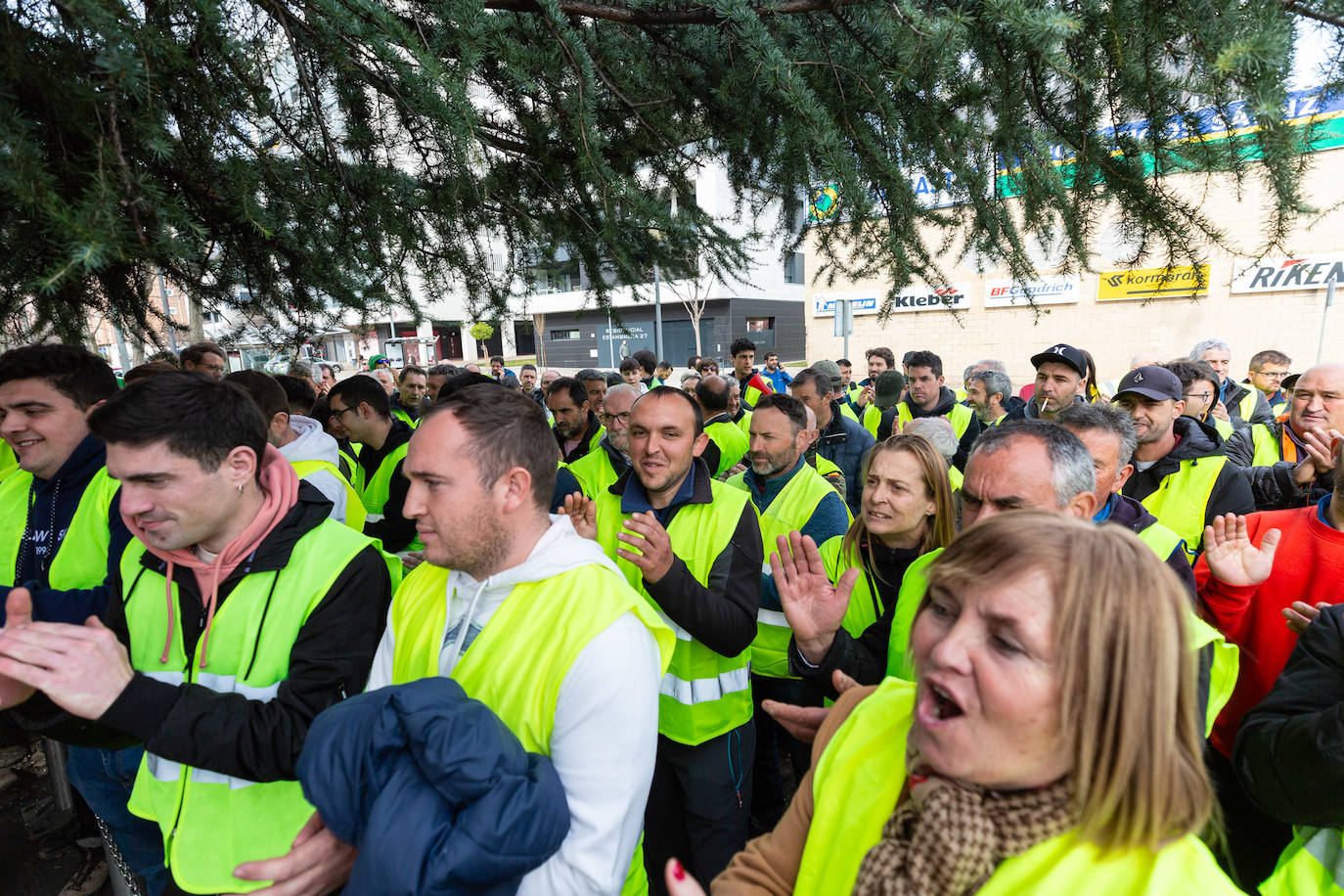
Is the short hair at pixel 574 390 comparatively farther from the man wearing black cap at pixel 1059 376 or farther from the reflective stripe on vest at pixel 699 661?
the man wearing black cap at pixel 1059 376

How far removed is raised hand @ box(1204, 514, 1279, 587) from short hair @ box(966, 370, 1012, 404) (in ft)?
Result: 13.4

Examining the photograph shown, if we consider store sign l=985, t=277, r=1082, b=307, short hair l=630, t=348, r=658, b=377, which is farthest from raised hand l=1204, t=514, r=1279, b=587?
store sign l=985, t=277, r=1082, b=307

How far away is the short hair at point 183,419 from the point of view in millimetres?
1693

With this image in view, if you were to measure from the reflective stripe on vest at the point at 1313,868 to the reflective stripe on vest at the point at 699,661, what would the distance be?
1.58 metres

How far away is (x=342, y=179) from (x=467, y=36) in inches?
41.5

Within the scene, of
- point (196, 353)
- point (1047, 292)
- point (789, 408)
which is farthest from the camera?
Result: point (1047, 292)

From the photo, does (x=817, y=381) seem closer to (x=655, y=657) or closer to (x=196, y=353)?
(x=655, y=657)

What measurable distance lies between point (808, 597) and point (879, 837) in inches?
36.3

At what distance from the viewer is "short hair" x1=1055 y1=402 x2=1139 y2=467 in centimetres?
263

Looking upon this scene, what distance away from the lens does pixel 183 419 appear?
1.74m

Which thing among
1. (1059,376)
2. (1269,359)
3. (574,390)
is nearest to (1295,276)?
(1269,359)

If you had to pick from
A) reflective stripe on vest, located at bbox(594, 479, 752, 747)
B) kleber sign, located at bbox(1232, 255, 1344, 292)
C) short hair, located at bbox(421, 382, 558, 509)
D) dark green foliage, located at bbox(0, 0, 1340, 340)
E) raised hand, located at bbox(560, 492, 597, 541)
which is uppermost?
kleber sign, located at bbox(1232, 255, 1344, 292)

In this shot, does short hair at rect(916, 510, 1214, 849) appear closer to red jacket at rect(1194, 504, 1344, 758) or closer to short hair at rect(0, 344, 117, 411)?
red jacket at rect(1194, 504, 1344, 758)

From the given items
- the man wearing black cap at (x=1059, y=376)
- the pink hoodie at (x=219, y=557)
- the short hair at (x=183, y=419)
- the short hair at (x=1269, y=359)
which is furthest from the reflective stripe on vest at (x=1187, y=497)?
the short hair at (x=1269, y=359)
